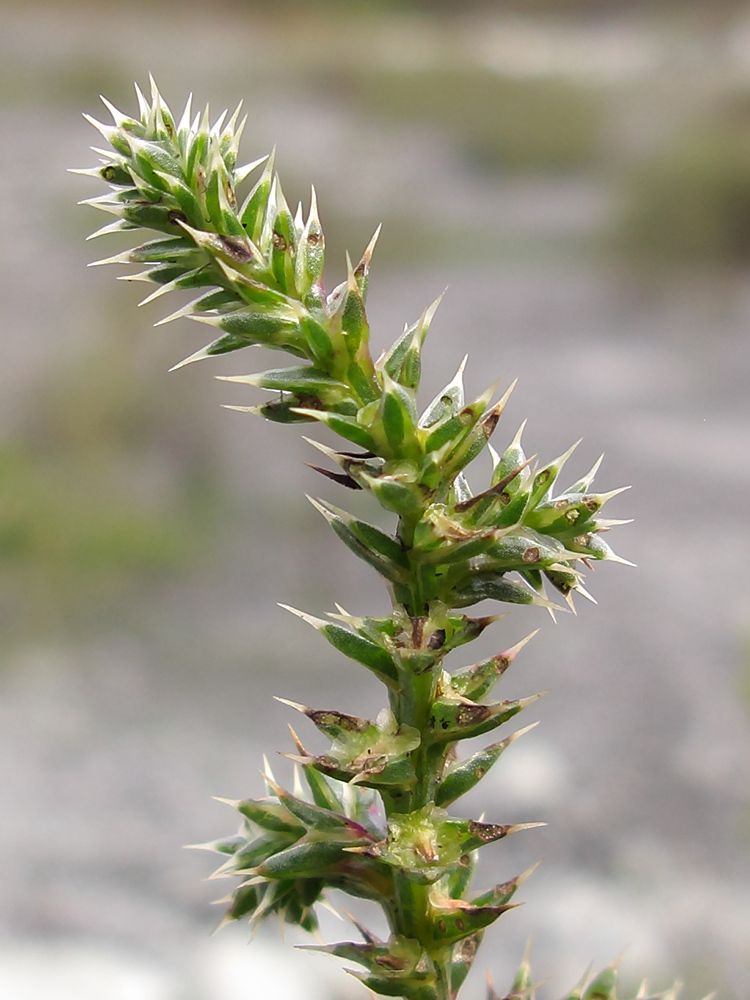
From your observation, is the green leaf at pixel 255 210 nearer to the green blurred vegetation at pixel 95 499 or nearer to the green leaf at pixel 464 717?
the green leaf at pixel 464 717

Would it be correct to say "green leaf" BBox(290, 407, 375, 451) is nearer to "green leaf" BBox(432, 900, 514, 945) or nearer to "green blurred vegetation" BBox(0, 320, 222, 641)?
"green leaf" BBox(432, 900, 514, 945)

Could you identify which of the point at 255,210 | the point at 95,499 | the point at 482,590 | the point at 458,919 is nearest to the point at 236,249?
the point at 255,210

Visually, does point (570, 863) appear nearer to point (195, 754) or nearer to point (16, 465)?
point (195, 754)

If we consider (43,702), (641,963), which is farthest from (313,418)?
(43,702)

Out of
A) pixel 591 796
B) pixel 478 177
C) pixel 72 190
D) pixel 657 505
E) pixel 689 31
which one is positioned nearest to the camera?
pixel 591 796

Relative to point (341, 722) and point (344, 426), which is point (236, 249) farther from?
point (341, 722)

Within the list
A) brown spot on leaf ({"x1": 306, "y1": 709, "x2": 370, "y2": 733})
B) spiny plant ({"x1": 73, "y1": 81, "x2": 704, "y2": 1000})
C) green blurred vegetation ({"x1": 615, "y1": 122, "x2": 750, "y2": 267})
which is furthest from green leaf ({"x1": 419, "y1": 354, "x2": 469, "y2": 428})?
green blurred vegetation ({"x1": 615, "y1": 122, "x2": 750, "y2": 267})
